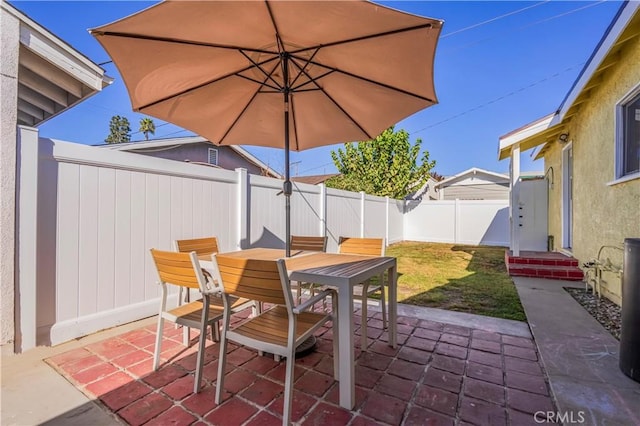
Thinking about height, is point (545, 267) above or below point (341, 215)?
below

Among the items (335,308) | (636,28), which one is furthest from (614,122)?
(335,308)

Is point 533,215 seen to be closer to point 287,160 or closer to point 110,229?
point 287,160

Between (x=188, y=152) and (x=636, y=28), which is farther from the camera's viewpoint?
(x=188, y=152)

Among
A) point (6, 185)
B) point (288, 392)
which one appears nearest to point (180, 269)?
point (288, 392)

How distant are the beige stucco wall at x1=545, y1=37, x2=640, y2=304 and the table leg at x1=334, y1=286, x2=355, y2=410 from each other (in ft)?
12.1

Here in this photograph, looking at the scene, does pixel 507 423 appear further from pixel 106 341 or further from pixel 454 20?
pixel 454 20

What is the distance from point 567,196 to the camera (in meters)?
6.61

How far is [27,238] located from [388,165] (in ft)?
42.0

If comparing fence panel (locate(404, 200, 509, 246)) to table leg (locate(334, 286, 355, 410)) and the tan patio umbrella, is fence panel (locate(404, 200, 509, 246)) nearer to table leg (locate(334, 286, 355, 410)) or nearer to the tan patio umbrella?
the tan patio umbrella

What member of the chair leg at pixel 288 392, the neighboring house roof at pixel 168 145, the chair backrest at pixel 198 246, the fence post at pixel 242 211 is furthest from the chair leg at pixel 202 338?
the neighboring house roof at pixel 168 145

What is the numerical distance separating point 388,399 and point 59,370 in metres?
2.57

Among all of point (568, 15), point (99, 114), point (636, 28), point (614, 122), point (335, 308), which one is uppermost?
point (99, 114)

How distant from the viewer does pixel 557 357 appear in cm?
255

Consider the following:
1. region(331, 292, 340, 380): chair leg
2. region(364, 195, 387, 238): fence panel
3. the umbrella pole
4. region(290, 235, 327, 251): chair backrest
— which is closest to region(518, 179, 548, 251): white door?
region(364, 195, 387, 238): fence panel
